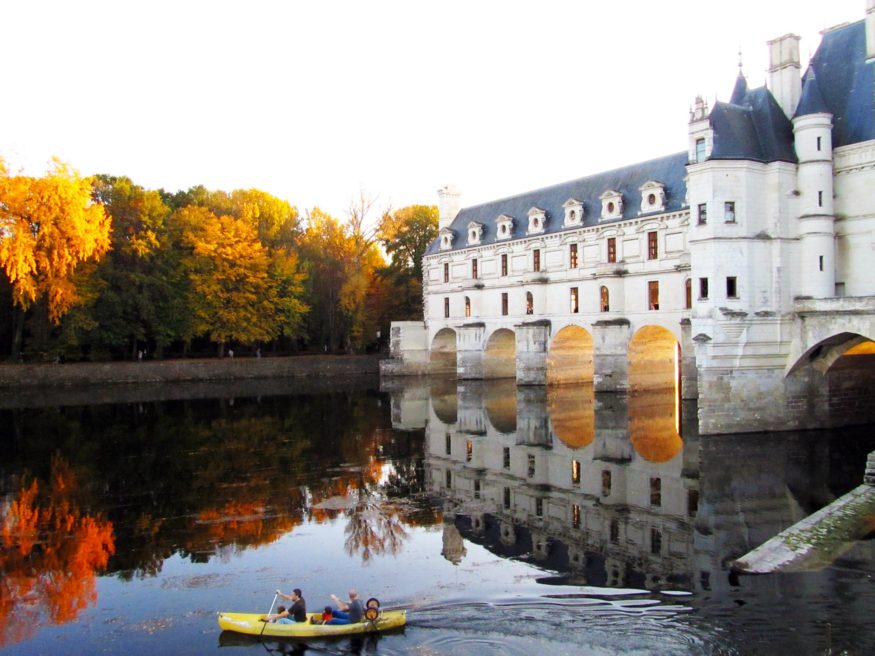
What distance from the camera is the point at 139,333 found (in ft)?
159

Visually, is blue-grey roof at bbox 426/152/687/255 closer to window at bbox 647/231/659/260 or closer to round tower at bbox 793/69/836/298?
window at bbox 647/231/659/260

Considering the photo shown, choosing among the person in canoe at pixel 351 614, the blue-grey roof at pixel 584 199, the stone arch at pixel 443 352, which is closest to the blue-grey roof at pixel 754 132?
the blue-grey roof at pixel 584 199

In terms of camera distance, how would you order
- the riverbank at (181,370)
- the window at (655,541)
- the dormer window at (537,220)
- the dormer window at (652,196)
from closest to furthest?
the window at (655,541) → the dormer window at (652,196) → the dormer window at (537,220) → the riverbank at (181,370)

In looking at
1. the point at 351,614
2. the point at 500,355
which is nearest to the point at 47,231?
the point at 500,355

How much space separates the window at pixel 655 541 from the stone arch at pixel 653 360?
22.1m

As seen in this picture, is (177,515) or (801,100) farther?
(801,100)

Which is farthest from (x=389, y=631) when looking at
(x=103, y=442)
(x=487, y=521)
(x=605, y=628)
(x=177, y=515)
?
(x=103, y=442)

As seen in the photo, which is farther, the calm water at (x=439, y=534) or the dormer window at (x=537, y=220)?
the dormer window at (x=537, y=220)

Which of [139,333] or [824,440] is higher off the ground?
[139,333]

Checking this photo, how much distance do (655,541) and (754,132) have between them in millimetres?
16090

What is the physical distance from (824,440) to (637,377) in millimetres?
14177

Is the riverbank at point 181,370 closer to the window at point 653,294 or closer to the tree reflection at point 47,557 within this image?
the window at point 653,294

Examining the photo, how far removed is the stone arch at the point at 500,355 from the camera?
4644 centimetres

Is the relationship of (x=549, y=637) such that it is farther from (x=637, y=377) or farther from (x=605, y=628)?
(x=637, y=377)
